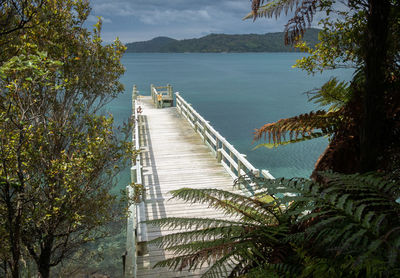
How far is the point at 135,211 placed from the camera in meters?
7.34

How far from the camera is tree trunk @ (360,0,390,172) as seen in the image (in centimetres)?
313

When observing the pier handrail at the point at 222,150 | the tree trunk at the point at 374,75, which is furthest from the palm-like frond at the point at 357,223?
the pier handrail at the point at 222,150

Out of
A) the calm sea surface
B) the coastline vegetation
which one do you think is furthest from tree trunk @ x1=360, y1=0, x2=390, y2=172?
the calm sea surface

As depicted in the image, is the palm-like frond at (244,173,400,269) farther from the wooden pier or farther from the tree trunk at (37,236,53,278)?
the tree trunk at (37,236,53,278)

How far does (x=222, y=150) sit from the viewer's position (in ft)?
36.2

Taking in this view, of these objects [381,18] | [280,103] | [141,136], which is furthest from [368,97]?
[280,103]

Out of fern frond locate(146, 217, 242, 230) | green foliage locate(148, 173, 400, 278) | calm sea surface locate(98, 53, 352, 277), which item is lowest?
calm sea surface locate(98, 53, 352, 277)

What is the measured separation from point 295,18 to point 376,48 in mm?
1572

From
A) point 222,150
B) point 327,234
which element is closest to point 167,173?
point 222,150

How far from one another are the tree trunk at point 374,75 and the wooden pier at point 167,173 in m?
2.49

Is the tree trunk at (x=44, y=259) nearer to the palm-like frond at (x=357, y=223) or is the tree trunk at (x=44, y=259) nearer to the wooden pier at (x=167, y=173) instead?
the wooden pier at (x=167, y=173)

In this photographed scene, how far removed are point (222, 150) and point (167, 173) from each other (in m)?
1.95

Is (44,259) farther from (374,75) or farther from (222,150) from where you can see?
(222,150)

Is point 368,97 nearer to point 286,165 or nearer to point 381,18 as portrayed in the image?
point 381,18
